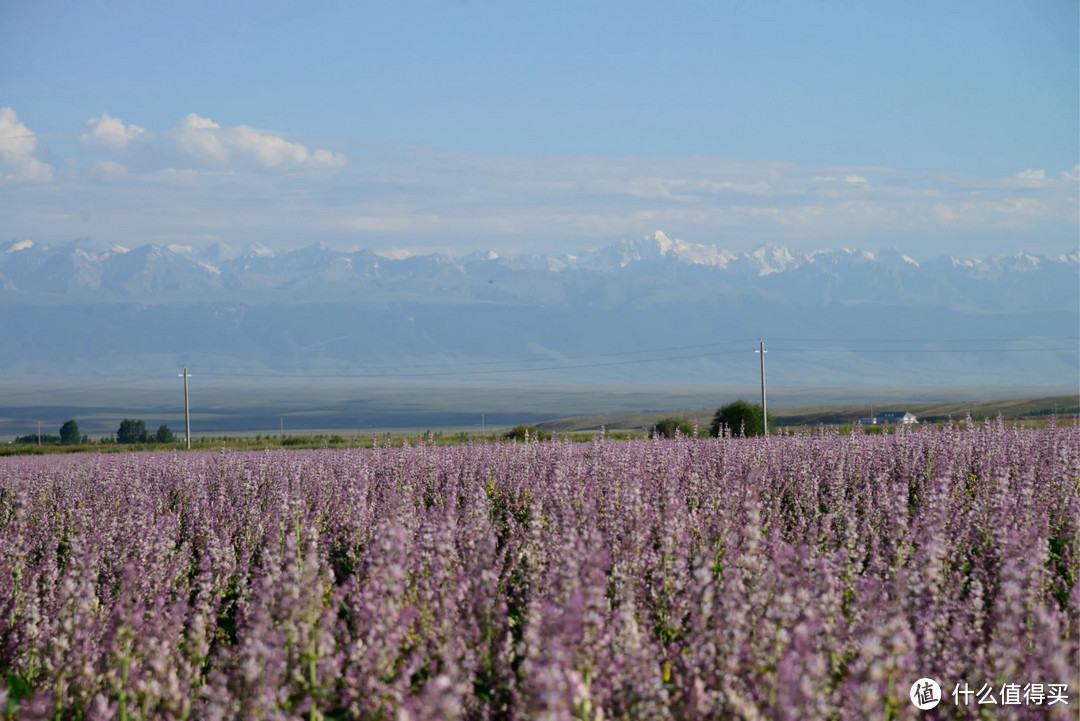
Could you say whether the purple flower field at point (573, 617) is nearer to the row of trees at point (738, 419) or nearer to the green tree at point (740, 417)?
the row of trees at point (738, 419)

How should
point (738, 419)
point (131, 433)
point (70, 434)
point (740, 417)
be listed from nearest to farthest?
point (738, 419) < point (740, 417) < point (70, 434) < point (131, 433)

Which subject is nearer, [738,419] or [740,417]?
[738,419]

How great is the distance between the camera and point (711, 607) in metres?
4.57

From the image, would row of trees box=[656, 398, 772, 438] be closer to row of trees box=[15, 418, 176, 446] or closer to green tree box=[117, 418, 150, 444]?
row of trees box=[15, 418, 176, 446]

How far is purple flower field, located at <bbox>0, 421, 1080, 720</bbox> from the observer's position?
13.4 feet

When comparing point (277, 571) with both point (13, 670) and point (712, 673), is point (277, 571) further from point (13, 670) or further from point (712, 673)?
point (712, 673)

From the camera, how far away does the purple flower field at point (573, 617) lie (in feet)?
13.4

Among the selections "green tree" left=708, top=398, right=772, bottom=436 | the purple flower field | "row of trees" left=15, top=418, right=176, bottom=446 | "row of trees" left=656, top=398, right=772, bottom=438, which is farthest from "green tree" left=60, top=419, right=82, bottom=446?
the purple flower field

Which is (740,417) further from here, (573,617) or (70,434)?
(70,434)

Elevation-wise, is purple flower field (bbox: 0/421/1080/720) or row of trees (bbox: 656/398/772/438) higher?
row of trees (bbox: 656/398/772/438)

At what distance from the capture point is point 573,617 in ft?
12.0

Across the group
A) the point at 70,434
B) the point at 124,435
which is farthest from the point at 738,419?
the point at 70,434

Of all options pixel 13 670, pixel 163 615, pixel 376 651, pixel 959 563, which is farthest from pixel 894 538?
pixel 13 670

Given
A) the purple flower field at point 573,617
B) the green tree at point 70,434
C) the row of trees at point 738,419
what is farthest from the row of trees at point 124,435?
the purple flower field at point 573,617
